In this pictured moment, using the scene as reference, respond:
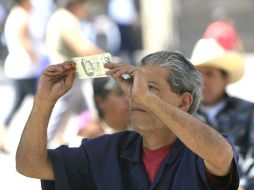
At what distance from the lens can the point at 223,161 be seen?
2730mm

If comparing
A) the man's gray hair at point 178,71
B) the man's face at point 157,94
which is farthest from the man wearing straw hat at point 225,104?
the man's face at point 157,94

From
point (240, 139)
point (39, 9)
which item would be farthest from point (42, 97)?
point (39, 9)

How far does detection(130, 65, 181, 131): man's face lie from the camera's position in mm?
2891

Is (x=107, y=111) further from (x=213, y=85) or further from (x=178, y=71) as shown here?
(x=178, y=71)

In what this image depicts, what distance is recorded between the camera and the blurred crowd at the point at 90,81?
4.68m

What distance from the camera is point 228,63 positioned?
16.7 feet

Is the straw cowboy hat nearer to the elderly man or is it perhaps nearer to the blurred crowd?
the blurred crowd

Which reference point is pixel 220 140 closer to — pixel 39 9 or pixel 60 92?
pixel 60 92

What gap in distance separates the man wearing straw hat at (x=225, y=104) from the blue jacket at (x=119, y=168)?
1.42 meters

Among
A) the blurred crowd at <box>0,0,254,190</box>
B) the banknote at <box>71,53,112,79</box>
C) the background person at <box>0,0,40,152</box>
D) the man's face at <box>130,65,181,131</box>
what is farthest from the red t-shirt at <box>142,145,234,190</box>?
the background person at <box>0,0,40,152</box>

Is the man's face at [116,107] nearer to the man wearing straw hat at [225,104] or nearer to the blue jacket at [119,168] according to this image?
the man wearing straw hat at [225,104]

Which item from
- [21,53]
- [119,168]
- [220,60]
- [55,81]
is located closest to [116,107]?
[220,60]

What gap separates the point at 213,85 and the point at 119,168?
2055 millimetres

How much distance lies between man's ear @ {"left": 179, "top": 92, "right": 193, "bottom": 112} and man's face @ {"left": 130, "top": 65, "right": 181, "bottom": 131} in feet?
0.09
